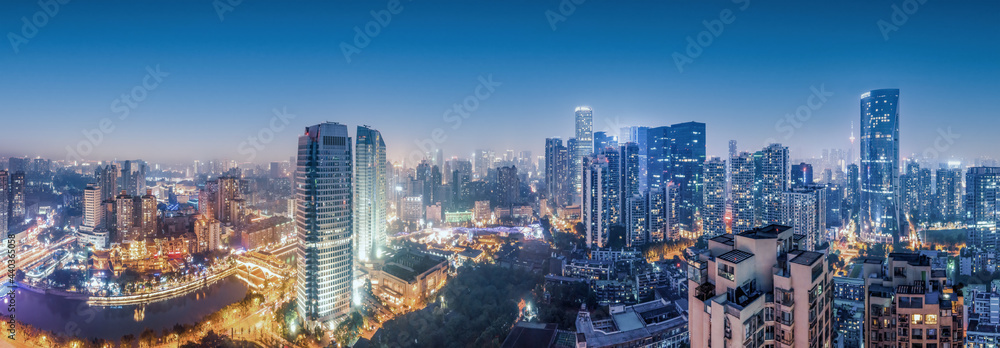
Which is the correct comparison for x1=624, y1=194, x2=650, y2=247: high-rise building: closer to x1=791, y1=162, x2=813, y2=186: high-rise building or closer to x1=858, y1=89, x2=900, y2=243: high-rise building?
x1=791, y1=162, x2=813, y2=186: high-rise building

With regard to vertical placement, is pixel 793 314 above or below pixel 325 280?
above

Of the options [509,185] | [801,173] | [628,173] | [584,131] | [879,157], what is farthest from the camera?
[584,131]

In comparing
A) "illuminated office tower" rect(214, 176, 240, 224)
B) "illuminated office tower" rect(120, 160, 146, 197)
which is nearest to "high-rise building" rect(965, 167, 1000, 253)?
"illuminated office tower" rect(214, 176, 240, 224)

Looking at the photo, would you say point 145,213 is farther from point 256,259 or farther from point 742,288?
point 742,288

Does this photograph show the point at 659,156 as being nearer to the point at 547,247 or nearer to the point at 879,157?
the point at 879,157

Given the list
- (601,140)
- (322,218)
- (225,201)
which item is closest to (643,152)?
(601,140)

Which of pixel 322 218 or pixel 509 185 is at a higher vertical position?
pixel 509 185

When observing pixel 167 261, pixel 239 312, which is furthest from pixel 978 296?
pixel 167 261
